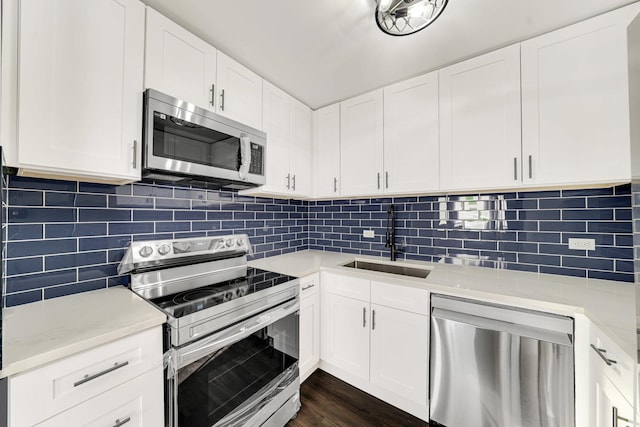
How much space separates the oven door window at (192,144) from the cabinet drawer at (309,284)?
962 millimetres

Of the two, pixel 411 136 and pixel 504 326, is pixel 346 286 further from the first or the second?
pixel 411 136

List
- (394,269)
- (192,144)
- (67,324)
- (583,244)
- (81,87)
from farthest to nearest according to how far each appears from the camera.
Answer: (394,269)
(583,244)
(192,144)
(81,87)
(67,324)

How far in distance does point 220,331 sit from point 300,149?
1683mm

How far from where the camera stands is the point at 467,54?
5.54 ft

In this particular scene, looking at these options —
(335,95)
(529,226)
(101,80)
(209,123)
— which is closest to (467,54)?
(335,95)

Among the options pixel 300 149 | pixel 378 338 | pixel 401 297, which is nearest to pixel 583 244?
pixel 401 297

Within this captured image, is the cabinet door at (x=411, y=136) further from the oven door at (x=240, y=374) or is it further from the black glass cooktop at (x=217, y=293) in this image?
the oven door at (x=240, y=374)

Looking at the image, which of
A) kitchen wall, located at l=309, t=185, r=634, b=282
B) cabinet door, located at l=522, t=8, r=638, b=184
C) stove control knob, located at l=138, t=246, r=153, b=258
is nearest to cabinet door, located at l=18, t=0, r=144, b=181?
stove control knob, located at l=138, t=246, r=153, b=258

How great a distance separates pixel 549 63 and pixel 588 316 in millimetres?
1432

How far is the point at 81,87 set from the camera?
1.06 m

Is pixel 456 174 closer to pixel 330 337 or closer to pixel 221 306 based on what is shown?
pixel 330 337

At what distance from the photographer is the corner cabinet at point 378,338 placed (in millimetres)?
1606

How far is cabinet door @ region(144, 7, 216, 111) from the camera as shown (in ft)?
4.27

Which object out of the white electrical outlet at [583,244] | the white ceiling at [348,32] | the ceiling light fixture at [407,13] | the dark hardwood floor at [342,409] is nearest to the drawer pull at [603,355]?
the white electrical outlet at [583,244]
